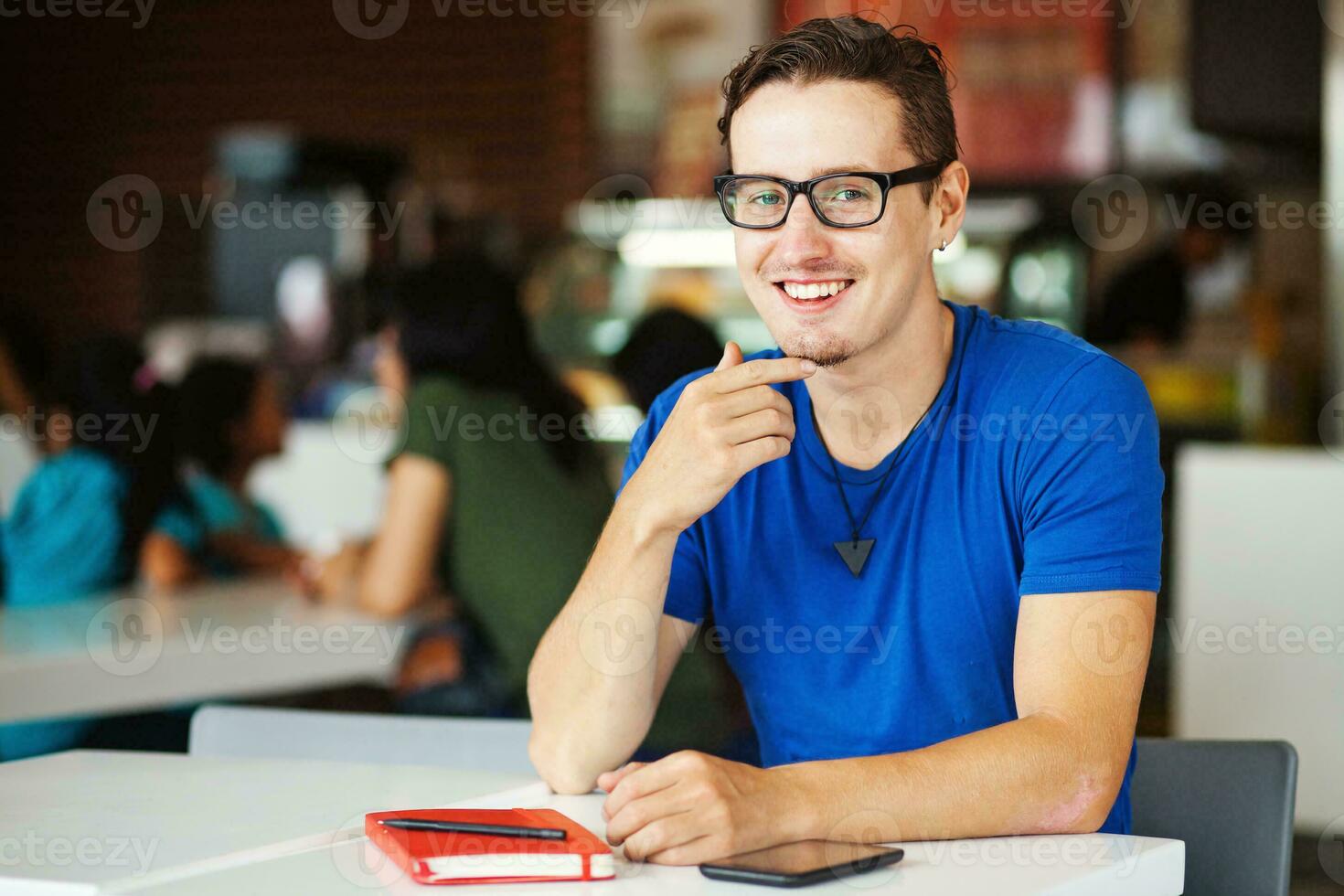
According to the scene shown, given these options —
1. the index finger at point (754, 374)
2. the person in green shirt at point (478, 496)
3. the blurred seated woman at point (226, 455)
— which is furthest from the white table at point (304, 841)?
the blurred seated woman at point (226, 455)

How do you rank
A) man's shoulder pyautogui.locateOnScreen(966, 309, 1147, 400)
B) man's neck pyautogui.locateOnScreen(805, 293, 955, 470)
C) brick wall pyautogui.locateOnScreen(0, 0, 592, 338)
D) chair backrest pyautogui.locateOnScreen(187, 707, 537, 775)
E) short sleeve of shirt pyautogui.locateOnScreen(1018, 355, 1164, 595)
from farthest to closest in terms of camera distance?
brick wall pyautogui.locateOnScreen(0, 0, 592, 338) → chair backrest pyautogui.locateOnScreen(187, 707, 537, 775) → man's neck pyautogui.locateOnScreen(805, 293, 955, 470) → man's shoulder pyautogui.locateOnScreen(966, 309, 1147, 400) → short sleeve of shirt pyautogui.locateOnScreen(1018, 355, 1164, 595)

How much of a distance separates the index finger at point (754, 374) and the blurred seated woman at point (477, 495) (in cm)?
107

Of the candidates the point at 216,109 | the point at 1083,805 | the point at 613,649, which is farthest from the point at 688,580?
the point at 216,109

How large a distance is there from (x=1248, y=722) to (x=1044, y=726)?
1.96 m

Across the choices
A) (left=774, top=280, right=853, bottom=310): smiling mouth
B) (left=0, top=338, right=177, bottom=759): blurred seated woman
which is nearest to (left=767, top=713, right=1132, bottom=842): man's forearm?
(left=774, top=280, right=853, bottom=310): smiling mouth

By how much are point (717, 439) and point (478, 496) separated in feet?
3.84

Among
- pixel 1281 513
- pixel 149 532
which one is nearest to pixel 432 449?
pixel 149 532

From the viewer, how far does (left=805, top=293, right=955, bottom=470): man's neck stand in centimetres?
150

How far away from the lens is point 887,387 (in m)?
1.51

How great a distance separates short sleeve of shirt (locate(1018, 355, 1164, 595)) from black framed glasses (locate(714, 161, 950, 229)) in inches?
10.0

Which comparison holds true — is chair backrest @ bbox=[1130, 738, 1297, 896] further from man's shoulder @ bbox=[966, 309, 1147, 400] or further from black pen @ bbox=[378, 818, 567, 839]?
black pen @ bbox=[378, 818, 567, 839]

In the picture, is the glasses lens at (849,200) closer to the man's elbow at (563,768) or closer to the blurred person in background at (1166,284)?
the man's elbow at (563,768)

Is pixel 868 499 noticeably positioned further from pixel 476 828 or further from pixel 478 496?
pixel 478 496

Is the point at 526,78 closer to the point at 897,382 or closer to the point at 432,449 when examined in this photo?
the point at 432,449
